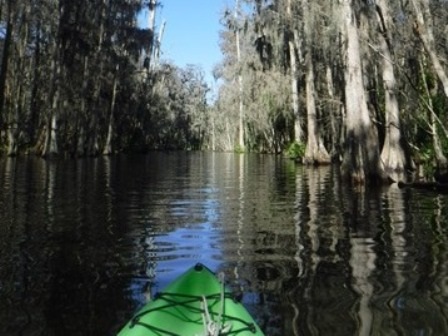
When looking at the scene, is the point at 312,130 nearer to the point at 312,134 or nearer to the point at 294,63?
the point at 312,134

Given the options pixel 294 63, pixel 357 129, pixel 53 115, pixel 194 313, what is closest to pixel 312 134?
pixel 294 63

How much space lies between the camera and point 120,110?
1980 inches

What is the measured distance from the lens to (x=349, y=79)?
1664 centimetres

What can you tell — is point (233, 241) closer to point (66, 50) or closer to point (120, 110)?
point (66, 50)

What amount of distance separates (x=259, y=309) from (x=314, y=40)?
2301cm

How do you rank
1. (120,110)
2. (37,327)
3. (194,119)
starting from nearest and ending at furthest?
(37,327), (120,110), (194,119)

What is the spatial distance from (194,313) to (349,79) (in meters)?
14.1

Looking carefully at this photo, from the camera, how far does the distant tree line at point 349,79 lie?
52.1 feet

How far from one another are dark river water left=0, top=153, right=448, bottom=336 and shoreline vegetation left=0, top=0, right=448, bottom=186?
4597mm

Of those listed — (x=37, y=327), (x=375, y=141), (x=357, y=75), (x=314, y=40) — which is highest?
(x=314, y=40)

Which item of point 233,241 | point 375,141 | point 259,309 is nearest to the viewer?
point 259,309

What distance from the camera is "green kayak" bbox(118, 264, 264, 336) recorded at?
3.25 metres

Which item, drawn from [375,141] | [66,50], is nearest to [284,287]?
[375,141]

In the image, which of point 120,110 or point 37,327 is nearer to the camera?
point 37,327
